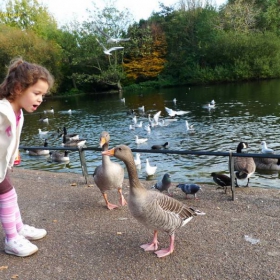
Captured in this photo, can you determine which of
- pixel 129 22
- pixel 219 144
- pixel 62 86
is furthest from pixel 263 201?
pixel 62 86

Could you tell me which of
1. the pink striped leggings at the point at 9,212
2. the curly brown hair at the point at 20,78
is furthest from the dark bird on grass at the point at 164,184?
the curly brown hair at the point at 20,78

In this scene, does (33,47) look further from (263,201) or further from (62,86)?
(263,201)

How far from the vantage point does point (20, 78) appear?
3.03 meters

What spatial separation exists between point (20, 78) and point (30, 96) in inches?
8.1

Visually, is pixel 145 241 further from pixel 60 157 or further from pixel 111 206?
pixel 60 157

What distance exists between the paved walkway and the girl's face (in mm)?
1841

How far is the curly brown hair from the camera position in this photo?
9.93 feet

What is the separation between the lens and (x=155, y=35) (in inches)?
1923

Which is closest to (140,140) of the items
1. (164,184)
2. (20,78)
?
(164,184)

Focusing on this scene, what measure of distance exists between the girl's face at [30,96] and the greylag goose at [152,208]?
1.00 meters

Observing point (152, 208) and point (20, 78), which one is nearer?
point (20, 78)

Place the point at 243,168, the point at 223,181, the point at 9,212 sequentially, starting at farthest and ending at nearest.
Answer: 1. the point at 243,168
2. the point at 223,181
3. the point at 9,212

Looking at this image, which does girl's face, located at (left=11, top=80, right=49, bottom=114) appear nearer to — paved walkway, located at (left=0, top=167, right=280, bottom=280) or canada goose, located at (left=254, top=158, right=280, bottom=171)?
paved walkway, located at (left=0, top=167, right=280, bottom=280)

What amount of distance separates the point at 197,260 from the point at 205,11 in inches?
1903
